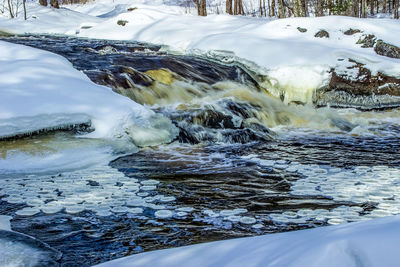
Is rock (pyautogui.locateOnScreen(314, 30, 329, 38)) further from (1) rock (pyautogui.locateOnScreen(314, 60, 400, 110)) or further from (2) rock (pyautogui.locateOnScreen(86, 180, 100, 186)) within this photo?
(2) rock (pyautogui.locateOnScreen(86, 180, 100, 186))

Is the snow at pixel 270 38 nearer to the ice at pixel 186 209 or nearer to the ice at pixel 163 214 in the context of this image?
the ice at pixel 186 209

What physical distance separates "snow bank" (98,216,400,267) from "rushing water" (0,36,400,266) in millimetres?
875

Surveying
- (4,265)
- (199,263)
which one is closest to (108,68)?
(4,265)

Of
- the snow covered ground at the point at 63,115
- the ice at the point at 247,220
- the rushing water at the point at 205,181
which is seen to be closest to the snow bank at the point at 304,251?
the rushing water at the point at 205,181

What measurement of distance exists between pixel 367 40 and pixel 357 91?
1.65 metres

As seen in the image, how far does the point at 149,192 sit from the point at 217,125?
262cm

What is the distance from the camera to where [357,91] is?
8023 millimetres

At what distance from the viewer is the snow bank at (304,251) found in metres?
1.01

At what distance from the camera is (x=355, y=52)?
28.1 feet

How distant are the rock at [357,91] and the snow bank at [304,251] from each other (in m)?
7.02

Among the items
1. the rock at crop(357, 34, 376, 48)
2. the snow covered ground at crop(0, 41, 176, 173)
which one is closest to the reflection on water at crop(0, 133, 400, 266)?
the snow covered ground at crop(0, 41, 176, 173)

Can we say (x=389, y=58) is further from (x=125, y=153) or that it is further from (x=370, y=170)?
(x=125, y=153)

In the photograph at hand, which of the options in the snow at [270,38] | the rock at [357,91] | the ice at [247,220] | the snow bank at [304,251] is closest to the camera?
the snow bank at [304,251]

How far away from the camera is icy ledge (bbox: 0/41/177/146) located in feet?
13.5
